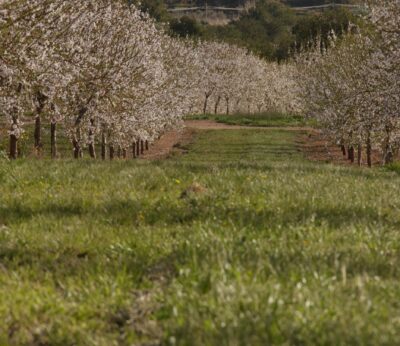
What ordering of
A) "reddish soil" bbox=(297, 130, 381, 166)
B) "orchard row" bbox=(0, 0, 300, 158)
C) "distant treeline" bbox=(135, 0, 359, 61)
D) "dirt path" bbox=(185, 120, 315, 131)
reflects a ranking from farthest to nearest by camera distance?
"distant treeline" bbox=(135, 0, 359, 61) → "dirt path" bbox=(185, 120, 315, 131) → "reddish soil" bbox=(297, 130, 381, 166) → "orchard row" bbox=(0, 0, 300, 158)

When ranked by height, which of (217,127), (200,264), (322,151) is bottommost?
(322,151)

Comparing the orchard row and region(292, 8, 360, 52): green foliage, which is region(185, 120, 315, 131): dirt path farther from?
region(292, 8, 360, 52): green foliage

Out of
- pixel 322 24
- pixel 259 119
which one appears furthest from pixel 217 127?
pixel 322 24

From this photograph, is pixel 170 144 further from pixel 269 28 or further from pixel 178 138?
pixel 269 28

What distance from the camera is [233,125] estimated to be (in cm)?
6488

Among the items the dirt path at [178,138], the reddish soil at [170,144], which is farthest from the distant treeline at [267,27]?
the reddish soil at [170,144]

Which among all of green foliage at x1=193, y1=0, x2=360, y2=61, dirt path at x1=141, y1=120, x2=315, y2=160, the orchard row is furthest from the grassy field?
green foliage at x1=193, y1=0, x2=360, y2=61

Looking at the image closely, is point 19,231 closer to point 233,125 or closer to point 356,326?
point 356,326

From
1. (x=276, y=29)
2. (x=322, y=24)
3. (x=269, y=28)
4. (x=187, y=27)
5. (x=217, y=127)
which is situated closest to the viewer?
(x=217, y=127)

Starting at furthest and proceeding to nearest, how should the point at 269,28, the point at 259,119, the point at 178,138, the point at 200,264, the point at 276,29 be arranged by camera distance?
the point at 269,28, the point at 276,29, the point at 259,119, the point at 178,138, the point at 200,264

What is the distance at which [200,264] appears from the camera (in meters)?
4.89

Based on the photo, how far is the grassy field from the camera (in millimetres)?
3545

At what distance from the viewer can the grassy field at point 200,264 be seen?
354 centimetres

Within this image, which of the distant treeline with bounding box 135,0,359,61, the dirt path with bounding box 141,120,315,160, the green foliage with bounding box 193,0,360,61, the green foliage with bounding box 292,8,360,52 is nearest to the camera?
the dirt path with bounding box 141,120,315,160
